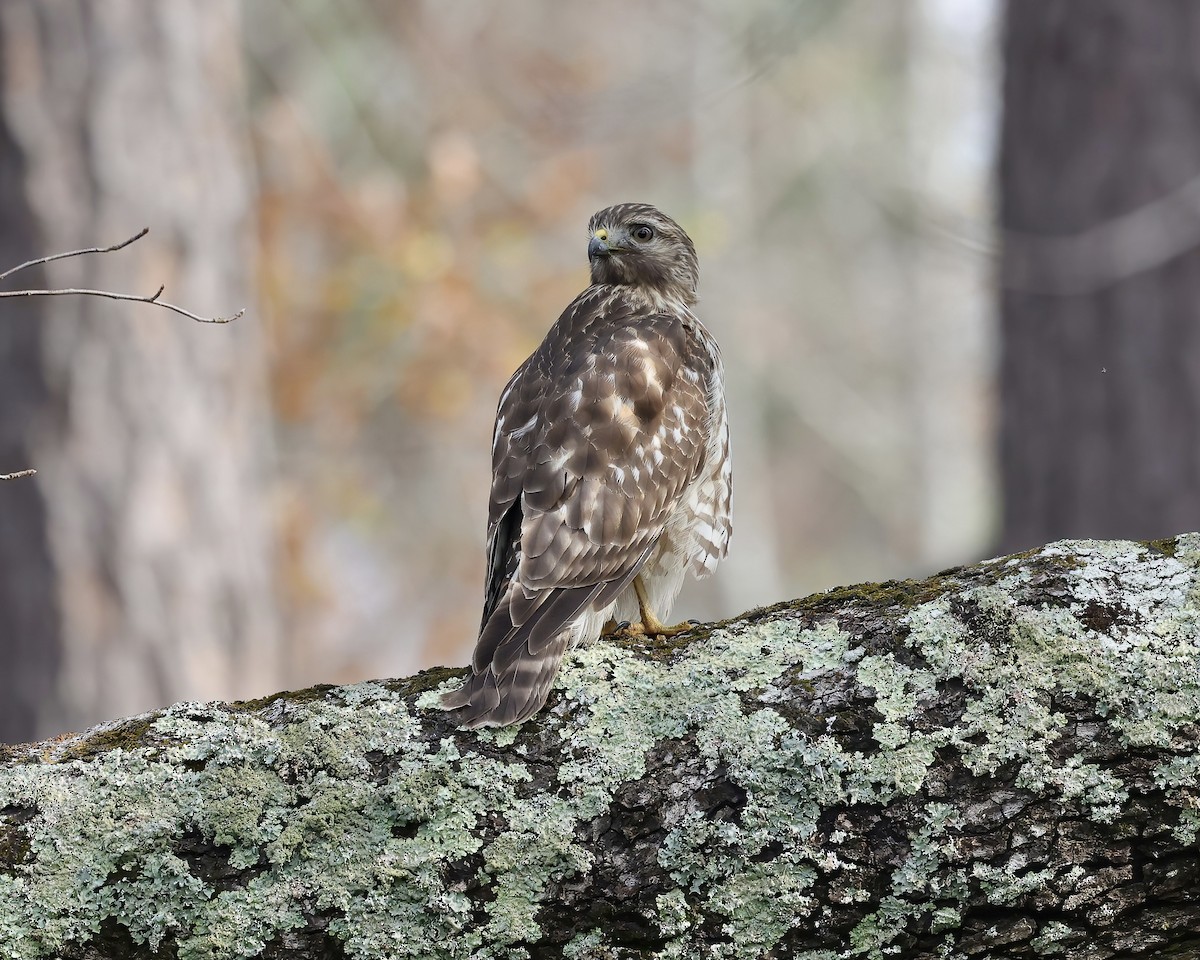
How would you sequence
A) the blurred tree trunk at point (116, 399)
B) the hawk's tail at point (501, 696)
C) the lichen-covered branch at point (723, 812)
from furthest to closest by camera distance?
the blurred tree trunk at point (116, 399), the hawk's tail at point (501, 696), the lichen-covered branch at point (723, 812)

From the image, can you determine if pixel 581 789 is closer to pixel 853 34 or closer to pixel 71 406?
pixel 71 406

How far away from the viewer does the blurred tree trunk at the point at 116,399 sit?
639cm

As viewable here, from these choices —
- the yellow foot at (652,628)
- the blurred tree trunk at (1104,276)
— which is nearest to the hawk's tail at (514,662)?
the yellow foot at (652,628)

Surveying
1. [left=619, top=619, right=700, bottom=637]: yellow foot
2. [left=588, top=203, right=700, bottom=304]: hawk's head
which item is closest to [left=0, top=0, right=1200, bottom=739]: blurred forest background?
[left=588, top=203, right=700, bottom=304]: hawk's head

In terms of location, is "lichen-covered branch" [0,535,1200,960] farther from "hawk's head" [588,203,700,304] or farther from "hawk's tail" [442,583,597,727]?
"hawk's head" [588,203,700,304]

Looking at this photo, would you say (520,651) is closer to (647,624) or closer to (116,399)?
(647,624)

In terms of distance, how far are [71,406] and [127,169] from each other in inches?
46.2

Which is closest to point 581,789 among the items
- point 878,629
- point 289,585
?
point 878,629

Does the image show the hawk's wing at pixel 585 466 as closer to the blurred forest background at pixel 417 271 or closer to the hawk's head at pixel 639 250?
the hawk's head at pixel 639 250

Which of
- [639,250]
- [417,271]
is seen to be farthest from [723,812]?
[417,271]

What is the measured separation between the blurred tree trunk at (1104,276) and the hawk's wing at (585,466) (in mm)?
→ 3004

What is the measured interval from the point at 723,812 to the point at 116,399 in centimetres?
483

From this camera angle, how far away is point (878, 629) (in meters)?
2.73

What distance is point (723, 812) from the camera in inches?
99.9
